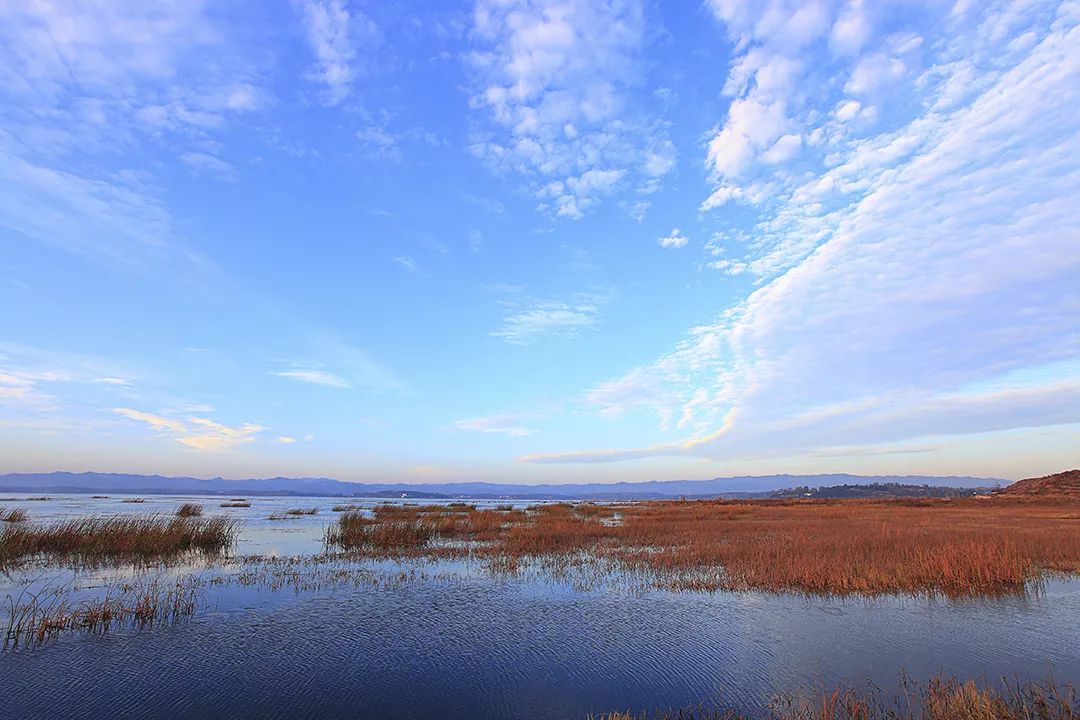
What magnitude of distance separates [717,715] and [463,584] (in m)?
11.7

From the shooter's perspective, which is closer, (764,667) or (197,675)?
(197,675)

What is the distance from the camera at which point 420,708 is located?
30.7 feet

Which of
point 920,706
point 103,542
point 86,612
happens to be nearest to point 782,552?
point 920,706

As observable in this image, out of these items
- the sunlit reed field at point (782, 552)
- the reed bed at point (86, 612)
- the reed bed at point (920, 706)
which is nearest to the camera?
the reed bed at point (920, 706)

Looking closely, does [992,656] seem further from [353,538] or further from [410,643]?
[353,538]

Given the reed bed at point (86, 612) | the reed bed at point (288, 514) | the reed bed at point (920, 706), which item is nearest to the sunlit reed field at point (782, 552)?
the reed bed at point (920, 706)

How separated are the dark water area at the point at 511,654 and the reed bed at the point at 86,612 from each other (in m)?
0.68

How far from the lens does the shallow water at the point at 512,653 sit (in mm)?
9484

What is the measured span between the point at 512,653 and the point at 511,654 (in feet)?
0.22

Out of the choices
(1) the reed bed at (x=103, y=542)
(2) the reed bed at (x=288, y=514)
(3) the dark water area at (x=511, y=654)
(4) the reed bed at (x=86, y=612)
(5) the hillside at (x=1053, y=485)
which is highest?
(5) the hillside at (x=1053, y=485)

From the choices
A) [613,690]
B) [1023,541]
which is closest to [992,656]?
[613,690]

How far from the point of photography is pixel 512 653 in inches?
474

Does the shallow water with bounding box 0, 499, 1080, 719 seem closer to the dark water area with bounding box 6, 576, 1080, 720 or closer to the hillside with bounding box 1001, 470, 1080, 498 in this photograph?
the dark water area with bounding box 6, 576, 1080, 720

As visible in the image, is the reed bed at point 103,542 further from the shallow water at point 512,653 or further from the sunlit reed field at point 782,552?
the shallow water at point 512,653
